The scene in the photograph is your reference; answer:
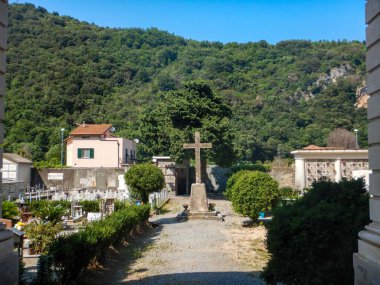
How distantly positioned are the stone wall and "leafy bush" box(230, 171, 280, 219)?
40.2 ft

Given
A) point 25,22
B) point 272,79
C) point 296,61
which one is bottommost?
point 272,79

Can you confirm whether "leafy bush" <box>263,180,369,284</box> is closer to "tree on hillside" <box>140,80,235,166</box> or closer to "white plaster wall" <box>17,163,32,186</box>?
"tree on hillside" <box>140,80,235,166</box>

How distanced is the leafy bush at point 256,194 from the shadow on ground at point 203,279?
8125mm

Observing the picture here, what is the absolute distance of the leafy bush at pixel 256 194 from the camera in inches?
679

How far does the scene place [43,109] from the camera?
64.9 m

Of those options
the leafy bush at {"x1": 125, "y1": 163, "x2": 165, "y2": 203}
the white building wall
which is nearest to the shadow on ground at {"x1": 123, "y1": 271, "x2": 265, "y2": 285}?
the leafy bush at {"x1": 125, "y1": 163, "x2": 165, "y2": 203}

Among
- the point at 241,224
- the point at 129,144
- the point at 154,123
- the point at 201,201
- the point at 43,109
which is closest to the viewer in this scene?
the point at 241,224

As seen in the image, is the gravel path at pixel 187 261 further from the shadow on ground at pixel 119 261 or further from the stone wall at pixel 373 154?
the stone wall at pixel 373 154

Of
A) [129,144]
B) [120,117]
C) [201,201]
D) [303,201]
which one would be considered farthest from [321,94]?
[303,201]

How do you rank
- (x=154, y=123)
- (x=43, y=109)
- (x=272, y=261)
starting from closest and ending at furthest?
1. (x=272, y=261)
2. (x=154, y=123)
3. (x=43, y=109)

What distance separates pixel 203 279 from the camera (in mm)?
8633

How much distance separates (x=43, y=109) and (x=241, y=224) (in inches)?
2142

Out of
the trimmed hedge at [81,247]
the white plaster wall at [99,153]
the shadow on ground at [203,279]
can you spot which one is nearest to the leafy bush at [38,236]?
the trimmed hedge at [81,247]

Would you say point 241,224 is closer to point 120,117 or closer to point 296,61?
point 120,117
